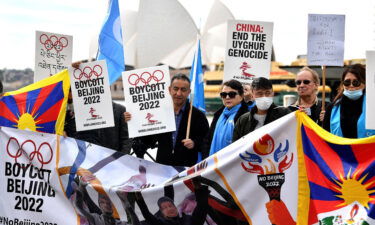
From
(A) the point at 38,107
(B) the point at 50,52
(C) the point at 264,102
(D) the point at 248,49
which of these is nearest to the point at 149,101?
(A) the point at 38,107

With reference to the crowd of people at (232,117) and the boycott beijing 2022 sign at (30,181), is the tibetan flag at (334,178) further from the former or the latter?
the boycott beijing 2022 sign at (30,181)

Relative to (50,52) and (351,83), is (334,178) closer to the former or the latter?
(351,83)

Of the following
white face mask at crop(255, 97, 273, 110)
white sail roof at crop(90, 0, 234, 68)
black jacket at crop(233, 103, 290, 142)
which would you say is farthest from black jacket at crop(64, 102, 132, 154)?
white sail roof at crop(90, 0, 234, 68)

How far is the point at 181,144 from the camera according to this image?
6277 mm

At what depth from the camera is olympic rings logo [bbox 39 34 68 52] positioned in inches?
316

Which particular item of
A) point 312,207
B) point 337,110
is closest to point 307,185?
point 312,207

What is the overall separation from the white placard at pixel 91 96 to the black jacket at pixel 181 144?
1.92 feet

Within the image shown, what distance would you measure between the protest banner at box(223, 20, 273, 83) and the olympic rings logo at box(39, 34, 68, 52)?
7.09 ft

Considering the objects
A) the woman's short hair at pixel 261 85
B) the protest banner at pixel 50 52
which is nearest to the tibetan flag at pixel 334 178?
the woman's short hair at pixel 261 85

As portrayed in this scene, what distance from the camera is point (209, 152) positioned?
6074 millimetres

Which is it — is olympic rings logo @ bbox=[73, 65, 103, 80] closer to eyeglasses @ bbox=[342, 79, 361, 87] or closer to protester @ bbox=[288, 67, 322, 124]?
protester @ bbox=[288, 67, 322, 124]

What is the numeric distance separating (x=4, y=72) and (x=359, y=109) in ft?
492

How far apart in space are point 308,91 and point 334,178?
1612 millimetres

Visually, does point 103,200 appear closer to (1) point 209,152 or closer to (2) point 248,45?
(1) point 209,152
